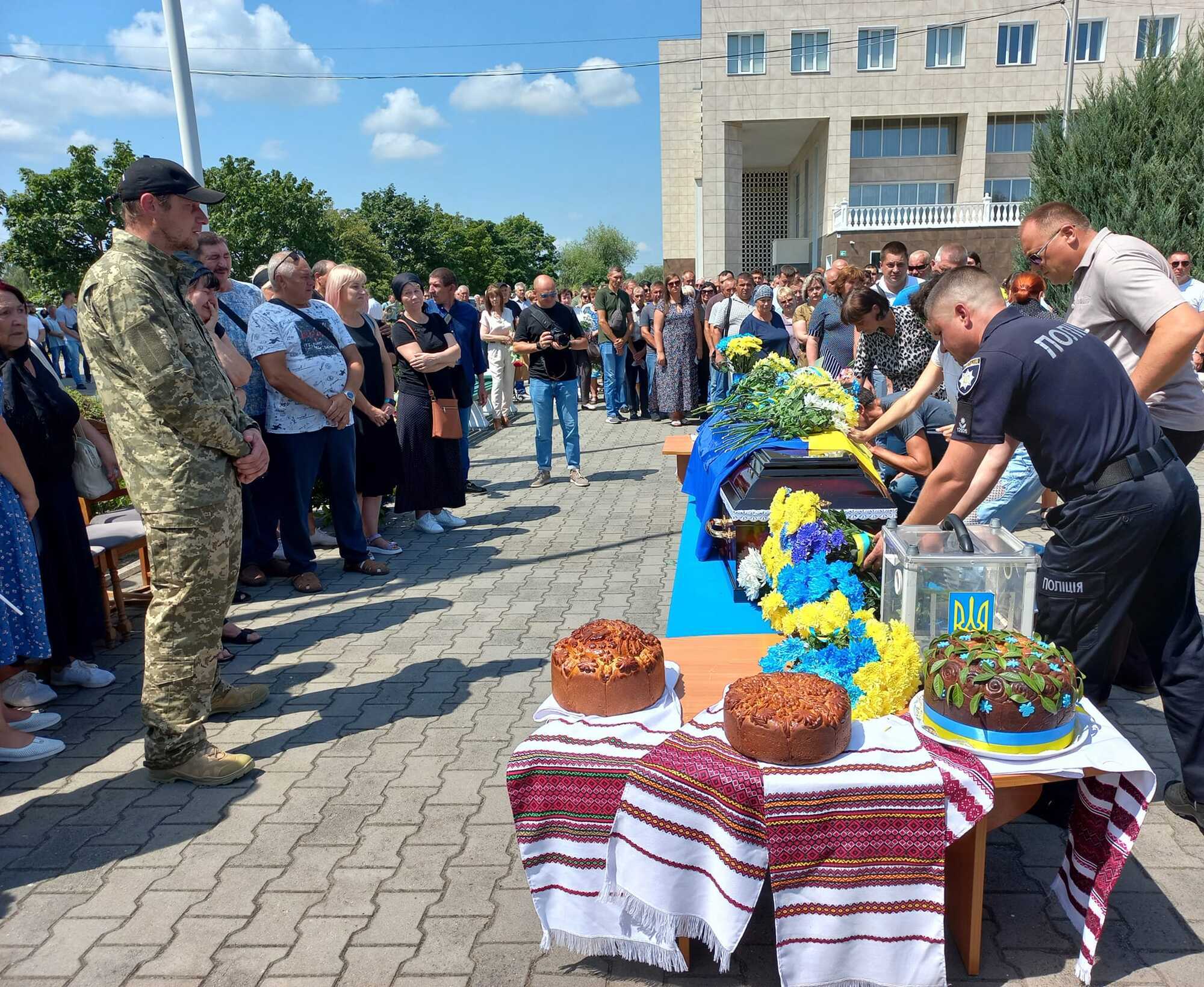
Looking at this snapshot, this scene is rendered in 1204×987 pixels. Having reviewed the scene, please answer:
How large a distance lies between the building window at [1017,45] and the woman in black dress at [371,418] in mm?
42471

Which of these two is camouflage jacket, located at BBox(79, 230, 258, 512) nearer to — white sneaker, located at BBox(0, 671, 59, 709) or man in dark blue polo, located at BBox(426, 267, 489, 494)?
white sneaker, located at BBox(0, 671, 59, 709)

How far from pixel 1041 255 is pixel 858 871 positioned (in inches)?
107

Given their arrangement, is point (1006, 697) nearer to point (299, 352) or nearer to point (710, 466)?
point (710, 466)

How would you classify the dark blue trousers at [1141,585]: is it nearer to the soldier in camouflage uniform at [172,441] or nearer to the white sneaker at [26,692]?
the soldier in camouflage uniform at [172,441]

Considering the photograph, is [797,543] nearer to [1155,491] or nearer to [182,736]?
[1155,491]

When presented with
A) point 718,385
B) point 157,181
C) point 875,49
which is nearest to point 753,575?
point 157,181

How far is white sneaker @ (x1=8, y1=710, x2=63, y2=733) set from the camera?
4070 millimetres

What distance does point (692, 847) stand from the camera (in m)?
2.29

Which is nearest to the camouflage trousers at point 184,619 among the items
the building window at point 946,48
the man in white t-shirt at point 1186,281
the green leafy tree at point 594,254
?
the man in white t-shirt at point 1186,281

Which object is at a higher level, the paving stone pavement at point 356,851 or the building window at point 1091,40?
the building window at point 1091,40

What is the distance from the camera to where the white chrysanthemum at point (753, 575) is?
414 cm

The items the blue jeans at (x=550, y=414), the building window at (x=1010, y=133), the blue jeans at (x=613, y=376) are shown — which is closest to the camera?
the blue jeans at (x=550, y=414)

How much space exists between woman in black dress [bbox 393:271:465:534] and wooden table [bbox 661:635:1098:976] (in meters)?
4.54

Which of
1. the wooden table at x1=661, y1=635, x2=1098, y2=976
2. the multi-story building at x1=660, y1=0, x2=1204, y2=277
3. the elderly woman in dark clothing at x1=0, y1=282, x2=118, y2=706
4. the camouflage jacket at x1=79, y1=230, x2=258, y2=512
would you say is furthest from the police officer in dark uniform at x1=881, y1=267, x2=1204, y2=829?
the multi-story building at x1=660, y1=0, x2=1204, y2=277
